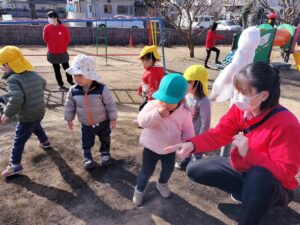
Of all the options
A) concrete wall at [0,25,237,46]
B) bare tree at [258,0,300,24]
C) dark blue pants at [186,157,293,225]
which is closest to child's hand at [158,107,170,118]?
dark blue pants at [186,157,293,225]

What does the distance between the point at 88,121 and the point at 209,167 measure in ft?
3.97

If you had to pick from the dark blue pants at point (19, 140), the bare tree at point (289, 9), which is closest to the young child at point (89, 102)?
the dark blue pants at point (19, 140)

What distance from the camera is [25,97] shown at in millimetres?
2627

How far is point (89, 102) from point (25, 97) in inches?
22.8

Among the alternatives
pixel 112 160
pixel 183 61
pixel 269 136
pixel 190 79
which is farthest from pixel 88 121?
pixel 183 61

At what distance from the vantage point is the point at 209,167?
84.6 inches

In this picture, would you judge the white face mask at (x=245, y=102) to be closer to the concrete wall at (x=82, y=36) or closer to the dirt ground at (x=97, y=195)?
the dirt ground at (x=97, y=195)

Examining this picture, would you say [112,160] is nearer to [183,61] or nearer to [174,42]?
[183,61]

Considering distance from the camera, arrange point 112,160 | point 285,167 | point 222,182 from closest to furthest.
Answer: point 285,167 → point 222,182 → point 112,160

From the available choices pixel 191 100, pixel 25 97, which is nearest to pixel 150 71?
pixel 191 100

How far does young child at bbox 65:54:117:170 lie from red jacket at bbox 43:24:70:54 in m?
3.38

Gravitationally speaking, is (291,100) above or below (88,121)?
below

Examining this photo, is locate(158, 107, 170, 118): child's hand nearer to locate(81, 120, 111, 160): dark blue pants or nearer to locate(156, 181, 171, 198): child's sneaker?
locate(156, 181, 171, 198): child's sneaker

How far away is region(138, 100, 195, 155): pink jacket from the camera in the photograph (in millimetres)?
2084
